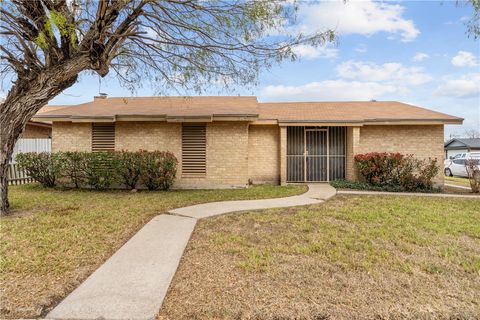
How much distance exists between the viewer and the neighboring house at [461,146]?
3403 centimetres

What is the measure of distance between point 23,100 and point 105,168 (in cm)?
415

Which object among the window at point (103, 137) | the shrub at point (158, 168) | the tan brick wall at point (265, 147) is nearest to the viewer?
the shrub at point (158, 168)

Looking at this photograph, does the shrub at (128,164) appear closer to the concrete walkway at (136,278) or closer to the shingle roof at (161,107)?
the shingle roof at (161,107)

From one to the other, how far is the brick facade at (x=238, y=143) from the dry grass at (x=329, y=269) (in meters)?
4.87

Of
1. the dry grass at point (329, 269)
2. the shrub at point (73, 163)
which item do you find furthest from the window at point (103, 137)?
the dry grass at point (329, 269)

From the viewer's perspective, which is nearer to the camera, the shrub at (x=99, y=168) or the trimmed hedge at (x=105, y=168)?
the trimmed hedge at (x=105, y=168)

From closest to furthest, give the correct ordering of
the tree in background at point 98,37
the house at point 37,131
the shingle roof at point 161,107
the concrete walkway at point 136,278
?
the concrete walkway at point 136,278 < the tree in background at point 98,37 < the shingle roof at point 161,107 < the house at point 37,131

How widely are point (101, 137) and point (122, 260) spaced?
28.8 feet

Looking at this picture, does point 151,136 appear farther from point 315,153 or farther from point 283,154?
point 315,153

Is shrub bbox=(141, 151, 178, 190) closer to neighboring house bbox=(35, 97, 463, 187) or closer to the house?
neighboring house bbox=(35, 97, 463, 187)

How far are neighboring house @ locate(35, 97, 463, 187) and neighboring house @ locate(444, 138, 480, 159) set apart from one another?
28.7 metres

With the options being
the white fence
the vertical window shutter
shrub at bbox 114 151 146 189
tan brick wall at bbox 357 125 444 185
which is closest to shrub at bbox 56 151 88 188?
shrub at bbox 114 151 146 189

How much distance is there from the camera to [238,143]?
36.1 feet

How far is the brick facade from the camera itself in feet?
36.2
